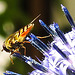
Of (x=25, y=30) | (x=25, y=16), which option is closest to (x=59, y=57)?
(x=25, y=30)

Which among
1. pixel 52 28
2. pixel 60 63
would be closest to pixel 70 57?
pixel 60 63

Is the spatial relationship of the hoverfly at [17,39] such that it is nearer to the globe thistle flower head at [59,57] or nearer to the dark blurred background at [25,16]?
the globe thistle flower head at [59,57]

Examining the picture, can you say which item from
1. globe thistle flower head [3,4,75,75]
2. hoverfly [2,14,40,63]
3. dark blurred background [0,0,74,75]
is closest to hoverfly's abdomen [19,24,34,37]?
hoverfly [2,14,40,63]

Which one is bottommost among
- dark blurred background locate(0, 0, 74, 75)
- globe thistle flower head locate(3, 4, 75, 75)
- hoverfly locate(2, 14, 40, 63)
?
globe thistle flower head locate(3, 4, 75, 75)

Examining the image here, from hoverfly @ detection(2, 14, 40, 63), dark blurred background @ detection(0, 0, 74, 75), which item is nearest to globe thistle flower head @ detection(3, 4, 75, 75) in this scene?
hoverfly @ detection(2, 14, 40, 63)

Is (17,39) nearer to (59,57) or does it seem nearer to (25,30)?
(25,30)

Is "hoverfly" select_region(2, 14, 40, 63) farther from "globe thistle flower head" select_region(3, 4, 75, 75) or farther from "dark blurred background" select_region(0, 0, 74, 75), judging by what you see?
"dark blurred background" select_region(0, 0, 74, 75)

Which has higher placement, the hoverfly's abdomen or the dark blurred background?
the dark blurred background

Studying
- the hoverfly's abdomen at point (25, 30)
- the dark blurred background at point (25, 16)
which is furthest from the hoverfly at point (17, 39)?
the dark blurred background at point (25, 16)

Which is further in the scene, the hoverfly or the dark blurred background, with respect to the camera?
the dark blurred background
